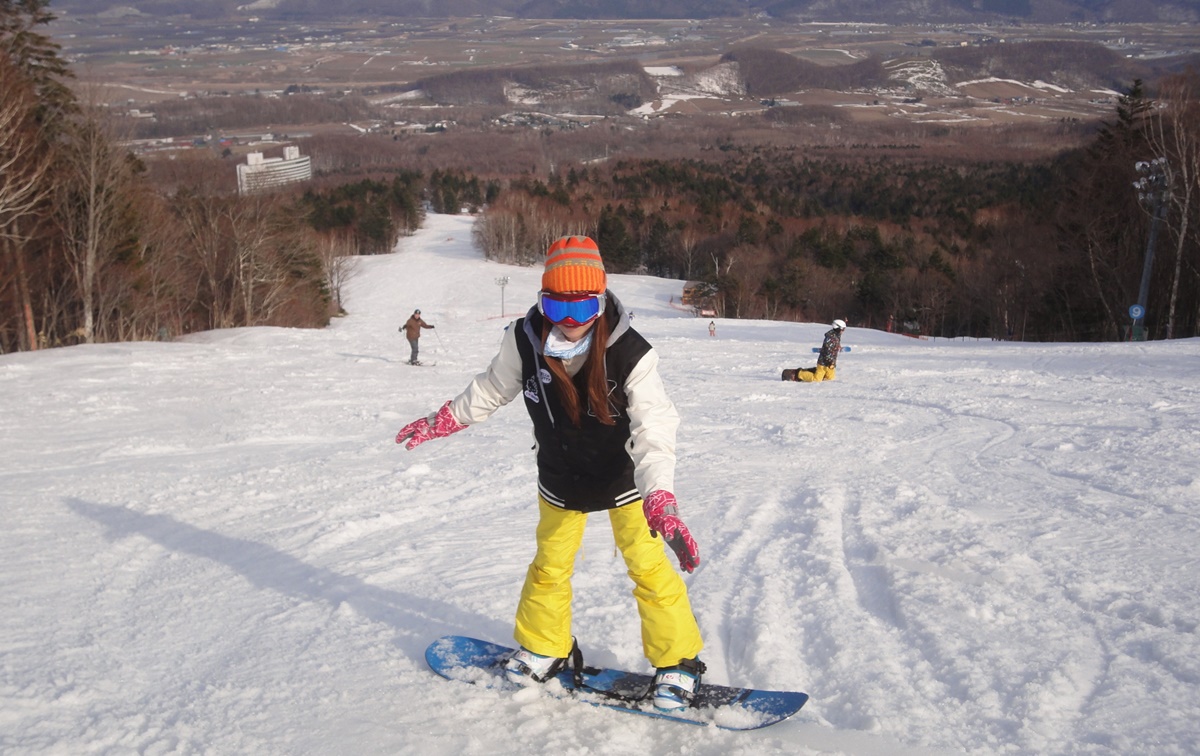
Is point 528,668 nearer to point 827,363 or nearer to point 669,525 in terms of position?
point 669,525

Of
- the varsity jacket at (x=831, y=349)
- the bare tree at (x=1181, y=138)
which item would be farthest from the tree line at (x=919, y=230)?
the varsity jacket at (x=831, y=349)

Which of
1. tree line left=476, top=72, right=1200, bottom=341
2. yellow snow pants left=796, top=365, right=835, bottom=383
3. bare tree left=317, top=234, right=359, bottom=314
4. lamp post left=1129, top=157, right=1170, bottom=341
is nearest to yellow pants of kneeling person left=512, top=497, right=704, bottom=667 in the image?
yellow snow pants left=796, top=365, right=835, bottom=383

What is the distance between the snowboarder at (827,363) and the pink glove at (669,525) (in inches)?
368

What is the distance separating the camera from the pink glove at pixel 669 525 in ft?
8.55

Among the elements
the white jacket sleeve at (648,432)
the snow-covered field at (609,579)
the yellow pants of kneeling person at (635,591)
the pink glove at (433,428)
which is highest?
the white jacket sleeve at (648,432)

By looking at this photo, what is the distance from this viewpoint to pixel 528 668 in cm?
304

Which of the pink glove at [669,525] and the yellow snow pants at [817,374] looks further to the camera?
the yellow snow pants at [817,374]

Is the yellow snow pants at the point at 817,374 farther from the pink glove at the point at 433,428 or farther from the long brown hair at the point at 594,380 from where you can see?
the long brown hair at the point at 594,380

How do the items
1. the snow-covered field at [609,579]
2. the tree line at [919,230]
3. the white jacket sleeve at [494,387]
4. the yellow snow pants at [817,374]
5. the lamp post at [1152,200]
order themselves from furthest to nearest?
the tree line at [919,230], the lamp post at [1152,200], the yellow snow pants at [817,374], the white jacket sleeve at [494,387], the snow-covered field at [609,579]

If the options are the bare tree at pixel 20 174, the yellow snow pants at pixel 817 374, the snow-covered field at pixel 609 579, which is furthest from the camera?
the bare tree at pixel 20 174

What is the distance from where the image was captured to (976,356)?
1434cm

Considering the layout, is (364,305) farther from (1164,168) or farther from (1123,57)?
(1123,57)

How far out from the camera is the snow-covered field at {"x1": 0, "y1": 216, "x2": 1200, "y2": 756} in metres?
2.82

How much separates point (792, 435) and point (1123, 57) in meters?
188
